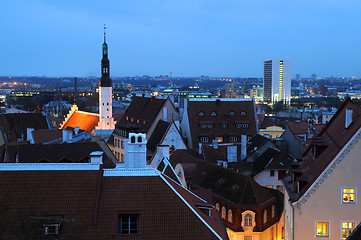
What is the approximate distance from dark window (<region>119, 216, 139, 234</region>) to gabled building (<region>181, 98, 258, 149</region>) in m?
52.9

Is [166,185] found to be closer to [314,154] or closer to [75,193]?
[75,193]

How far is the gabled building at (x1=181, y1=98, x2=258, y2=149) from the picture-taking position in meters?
77.4

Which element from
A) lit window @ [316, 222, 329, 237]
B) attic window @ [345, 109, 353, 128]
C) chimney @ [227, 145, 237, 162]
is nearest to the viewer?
lit window @ [316, 222, 329, 237]

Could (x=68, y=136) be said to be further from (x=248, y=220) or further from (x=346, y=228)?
(x=346, y=228)

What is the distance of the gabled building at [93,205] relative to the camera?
22.4m

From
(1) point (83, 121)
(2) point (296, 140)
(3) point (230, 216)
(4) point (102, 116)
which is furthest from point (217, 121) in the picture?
(3) point (230, 216)

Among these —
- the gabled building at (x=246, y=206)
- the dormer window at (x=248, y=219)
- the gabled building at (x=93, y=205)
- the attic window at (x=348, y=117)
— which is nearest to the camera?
the gabled building at (x=93, y=205)

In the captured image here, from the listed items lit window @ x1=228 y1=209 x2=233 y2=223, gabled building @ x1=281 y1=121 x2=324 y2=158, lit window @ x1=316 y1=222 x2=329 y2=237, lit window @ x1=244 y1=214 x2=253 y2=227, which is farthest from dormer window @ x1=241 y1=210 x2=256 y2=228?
gabled building @ x1=281 y1=121 x2=324 y2=158

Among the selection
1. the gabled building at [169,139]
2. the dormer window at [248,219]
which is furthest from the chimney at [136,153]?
the gabled building at [169,139]

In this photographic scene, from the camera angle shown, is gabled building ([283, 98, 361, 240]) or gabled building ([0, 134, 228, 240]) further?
gabled building ([283, 98, 361, 240])

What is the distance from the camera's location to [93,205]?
76.7 feet

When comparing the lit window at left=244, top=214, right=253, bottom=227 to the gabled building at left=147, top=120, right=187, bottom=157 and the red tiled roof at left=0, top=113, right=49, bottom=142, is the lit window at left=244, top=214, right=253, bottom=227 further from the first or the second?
the red tiled roof at left=0, top=113, right=49, bottom=142

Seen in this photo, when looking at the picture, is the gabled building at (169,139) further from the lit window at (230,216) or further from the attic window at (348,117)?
the attic window at (348,117)

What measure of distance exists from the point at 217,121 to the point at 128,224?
187 ft
